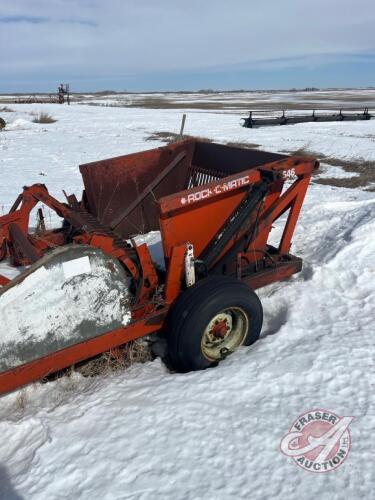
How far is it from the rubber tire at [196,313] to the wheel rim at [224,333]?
0.09m

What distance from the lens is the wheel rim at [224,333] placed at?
10.6 ft

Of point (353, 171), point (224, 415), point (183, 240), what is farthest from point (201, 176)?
point (353, 171)

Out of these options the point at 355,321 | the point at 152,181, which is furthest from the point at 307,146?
the point at 355,321

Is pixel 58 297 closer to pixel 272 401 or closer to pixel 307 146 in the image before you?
pixel 272 401

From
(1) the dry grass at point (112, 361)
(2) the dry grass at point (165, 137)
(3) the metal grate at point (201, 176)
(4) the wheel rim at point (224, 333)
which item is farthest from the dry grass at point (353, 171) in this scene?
(1) the dry grass at point (112, 361)

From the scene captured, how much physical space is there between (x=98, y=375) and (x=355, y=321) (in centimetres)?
205

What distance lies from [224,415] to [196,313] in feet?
2.28

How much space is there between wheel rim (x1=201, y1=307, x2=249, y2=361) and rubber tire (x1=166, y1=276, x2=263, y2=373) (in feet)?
0.29

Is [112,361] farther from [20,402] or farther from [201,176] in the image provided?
[201,176]

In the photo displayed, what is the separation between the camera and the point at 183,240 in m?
3.52

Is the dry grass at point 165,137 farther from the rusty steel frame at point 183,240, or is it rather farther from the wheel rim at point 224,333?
the wheel rim at point 224,333

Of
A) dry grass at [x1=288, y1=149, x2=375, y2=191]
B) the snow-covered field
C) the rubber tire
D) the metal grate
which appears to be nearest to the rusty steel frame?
the metal grate

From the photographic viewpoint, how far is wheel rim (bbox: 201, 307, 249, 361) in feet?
10.6

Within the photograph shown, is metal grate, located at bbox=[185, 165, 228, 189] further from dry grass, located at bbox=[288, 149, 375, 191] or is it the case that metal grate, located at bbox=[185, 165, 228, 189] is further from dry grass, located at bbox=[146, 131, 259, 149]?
dry grass, located at bbox=[146, 131, 259, 149]
